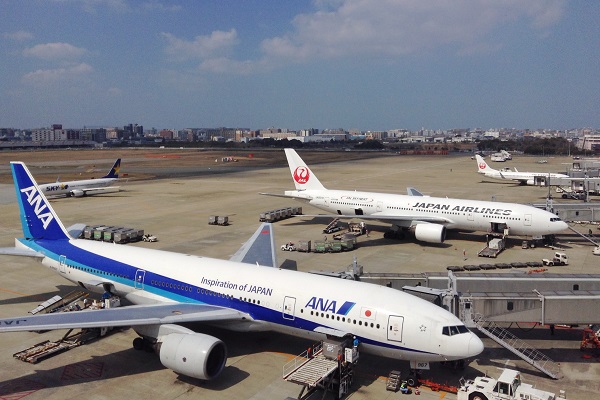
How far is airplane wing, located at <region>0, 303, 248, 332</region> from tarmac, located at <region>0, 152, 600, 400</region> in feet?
6.26

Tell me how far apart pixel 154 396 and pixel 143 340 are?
4.05 meters

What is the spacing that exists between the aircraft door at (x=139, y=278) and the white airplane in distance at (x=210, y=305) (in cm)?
6

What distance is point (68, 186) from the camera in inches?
2790

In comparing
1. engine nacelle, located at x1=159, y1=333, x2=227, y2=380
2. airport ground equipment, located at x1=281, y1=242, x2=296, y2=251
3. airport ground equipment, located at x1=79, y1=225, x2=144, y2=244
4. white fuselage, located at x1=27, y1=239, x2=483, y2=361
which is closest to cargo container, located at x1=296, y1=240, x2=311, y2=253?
airport ground equipment, located at x1=281, y1=242, x2=296, y2=251

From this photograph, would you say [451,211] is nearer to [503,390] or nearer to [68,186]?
[503,390]

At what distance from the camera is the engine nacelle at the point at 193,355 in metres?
17.8

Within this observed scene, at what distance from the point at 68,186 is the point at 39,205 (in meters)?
49.2

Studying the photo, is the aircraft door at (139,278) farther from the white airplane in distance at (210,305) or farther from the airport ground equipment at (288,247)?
the airport ground equipment at (288,247)

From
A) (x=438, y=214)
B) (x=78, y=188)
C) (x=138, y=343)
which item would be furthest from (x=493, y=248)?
(x=78, y=188)

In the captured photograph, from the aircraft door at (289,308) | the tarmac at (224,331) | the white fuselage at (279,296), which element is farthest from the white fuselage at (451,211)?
the aircraft door at (289,308)

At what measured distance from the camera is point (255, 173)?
114m

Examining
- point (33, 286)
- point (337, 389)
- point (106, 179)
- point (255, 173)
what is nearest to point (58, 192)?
point (106, 179)

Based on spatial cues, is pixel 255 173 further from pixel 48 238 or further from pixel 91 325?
pixel 91 325

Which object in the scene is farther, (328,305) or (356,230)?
(356,230)
